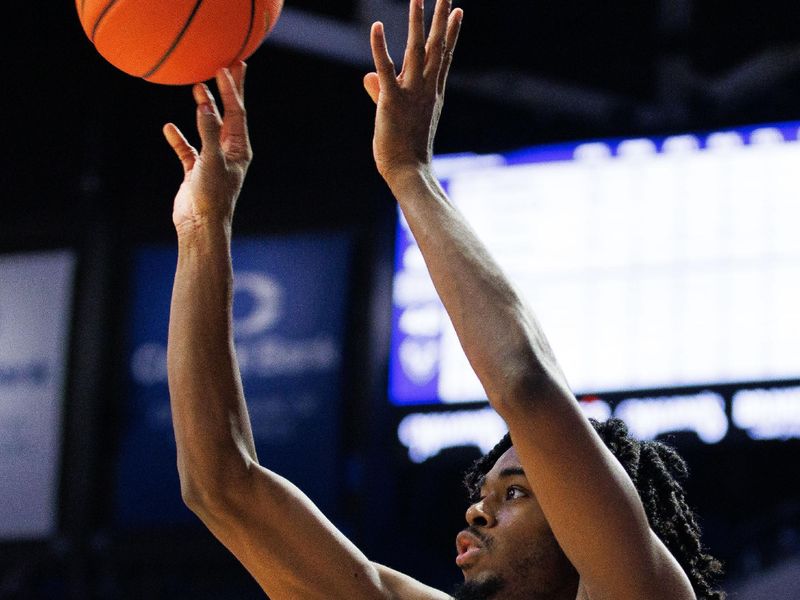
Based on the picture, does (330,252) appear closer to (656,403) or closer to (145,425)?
(145,425)

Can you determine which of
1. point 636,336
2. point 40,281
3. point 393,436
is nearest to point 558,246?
point 636,336

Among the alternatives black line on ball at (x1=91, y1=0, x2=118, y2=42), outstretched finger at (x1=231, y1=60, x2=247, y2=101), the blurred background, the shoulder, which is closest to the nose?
the shoulder

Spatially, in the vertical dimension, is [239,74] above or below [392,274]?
above

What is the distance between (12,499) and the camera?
26.3ft

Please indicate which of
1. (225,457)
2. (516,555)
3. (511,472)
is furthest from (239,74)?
(516,555)

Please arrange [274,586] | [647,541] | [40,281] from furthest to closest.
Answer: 1. [40,281]
2. [274,586]
3. [647,541]

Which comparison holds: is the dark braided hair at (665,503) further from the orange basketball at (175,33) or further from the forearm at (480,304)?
the orange basketball at (175,33)

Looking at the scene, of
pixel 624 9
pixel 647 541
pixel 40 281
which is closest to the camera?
pixel 647 541

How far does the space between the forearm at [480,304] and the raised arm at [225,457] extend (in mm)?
538

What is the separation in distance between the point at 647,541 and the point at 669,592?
0.09 metres

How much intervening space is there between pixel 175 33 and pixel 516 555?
130 cm

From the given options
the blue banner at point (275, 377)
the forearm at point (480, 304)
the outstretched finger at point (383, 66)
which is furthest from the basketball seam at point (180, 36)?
the blue banner at point (275, 377)

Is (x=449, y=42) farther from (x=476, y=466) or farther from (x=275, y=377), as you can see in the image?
(x=275, y=377)

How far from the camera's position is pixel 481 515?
260 cm
